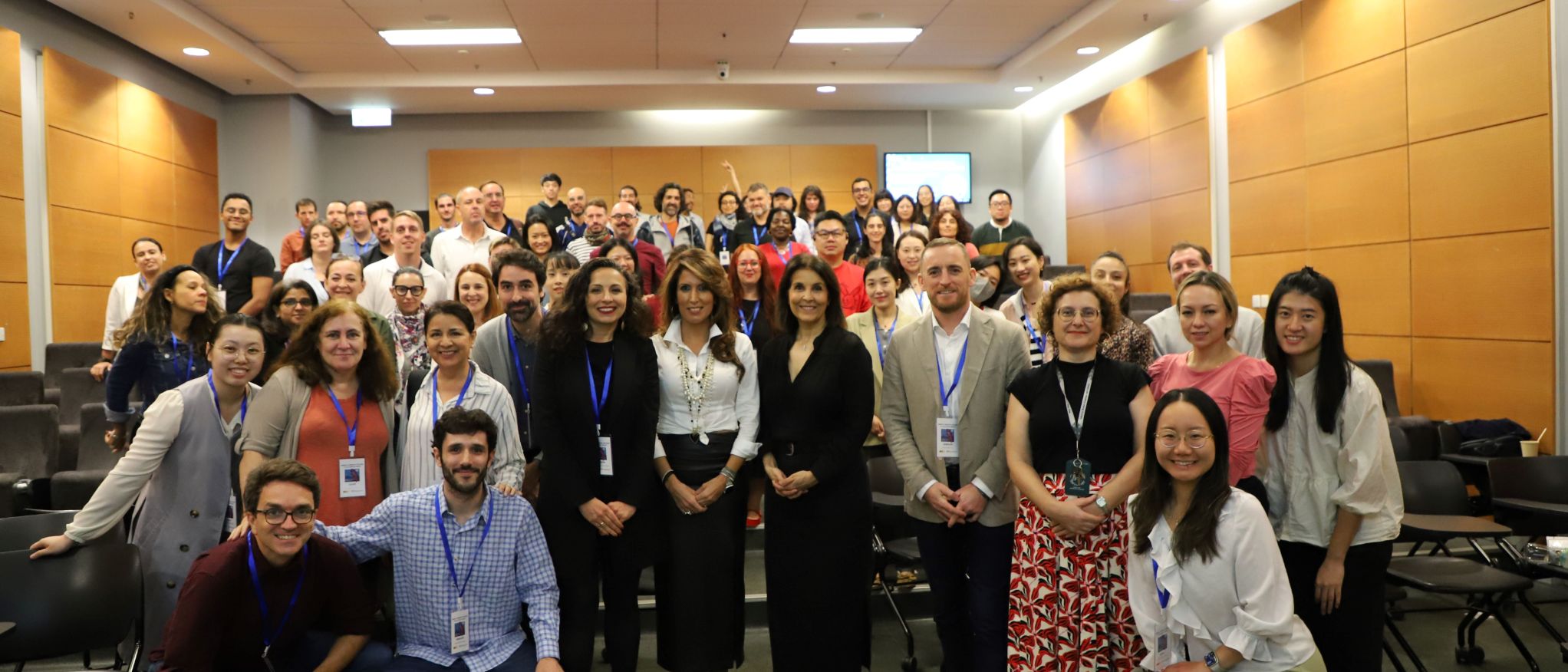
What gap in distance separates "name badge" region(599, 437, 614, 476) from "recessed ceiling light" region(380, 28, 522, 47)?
22.8 ft

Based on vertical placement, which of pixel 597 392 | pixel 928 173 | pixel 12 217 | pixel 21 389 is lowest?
pixel 21 389

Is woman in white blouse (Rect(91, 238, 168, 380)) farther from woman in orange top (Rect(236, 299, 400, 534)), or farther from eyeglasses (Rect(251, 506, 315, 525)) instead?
eyeglasses (Rect(251, 506, 315, 525))

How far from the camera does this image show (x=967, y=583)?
3100 mm

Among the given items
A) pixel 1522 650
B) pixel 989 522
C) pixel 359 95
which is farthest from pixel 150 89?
pixel 1522 650

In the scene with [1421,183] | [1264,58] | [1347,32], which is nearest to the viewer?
[1421,183]

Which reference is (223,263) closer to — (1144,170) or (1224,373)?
(1224,373)

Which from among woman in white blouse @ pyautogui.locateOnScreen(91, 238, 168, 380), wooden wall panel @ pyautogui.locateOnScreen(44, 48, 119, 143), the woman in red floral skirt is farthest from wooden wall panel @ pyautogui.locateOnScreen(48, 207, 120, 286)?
the woman in red floral skirt

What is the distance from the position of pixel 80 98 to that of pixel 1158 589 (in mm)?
9303

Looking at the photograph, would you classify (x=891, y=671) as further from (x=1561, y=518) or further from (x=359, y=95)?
(x=359, y=95)

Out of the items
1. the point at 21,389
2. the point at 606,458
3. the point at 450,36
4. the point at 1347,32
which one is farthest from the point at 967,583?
the point at 450,36

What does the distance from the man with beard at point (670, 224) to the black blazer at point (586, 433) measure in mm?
4682

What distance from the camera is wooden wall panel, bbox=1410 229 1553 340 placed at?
18.0 feet

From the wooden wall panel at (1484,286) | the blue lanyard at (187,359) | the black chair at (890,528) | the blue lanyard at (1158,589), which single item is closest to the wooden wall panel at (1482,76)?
the wooden wall panel at (1484,286)

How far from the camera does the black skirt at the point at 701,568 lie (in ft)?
10.1
